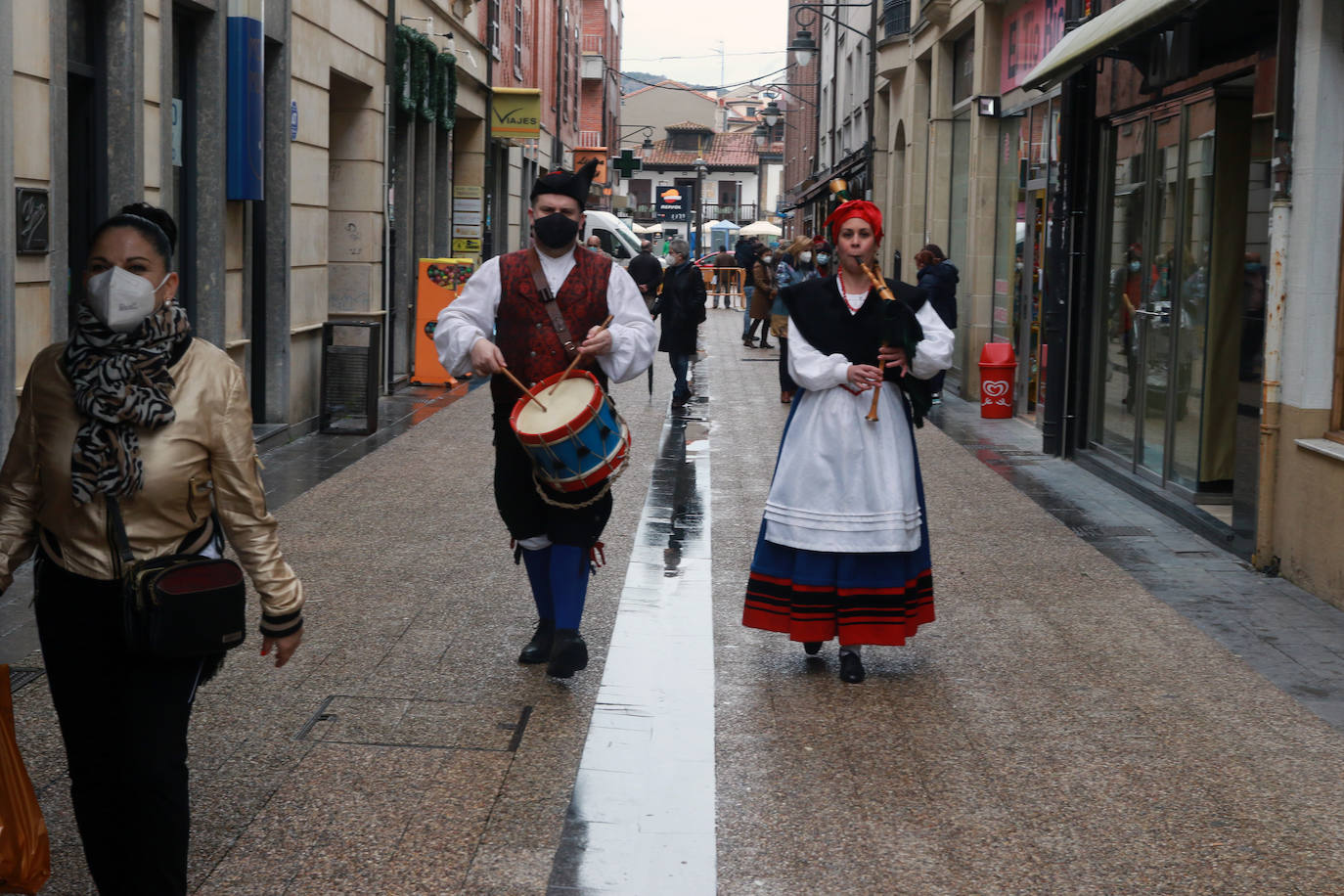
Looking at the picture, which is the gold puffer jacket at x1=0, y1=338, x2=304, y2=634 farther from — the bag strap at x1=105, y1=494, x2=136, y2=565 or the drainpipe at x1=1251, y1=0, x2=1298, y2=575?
the drainpipe at x1=1251, y1=0, x2=1298, y2=575

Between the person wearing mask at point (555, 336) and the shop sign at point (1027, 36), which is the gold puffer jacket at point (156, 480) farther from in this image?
the shop sign at point (1027, 36)

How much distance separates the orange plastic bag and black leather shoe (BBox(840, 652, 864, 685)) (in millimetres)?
3235

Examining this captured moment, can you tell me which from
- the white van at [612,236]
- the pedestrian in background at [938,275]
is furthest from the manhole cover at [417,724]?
the white van at [612,236]

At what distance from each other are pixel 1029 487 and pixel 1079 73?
3.46m

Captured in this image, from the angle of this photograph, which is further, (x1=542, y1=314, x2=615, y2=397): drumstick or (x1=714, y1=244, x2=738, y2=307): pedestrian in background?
(x1=714, y1=244, x2=738, y2=307): pedestrian in background

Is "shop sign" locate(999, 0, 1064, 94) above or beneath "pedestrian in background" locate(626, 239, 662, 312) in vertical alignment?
above

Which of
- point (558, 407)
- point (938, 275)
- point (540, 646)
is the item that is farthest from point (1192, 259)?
point (558, 407)

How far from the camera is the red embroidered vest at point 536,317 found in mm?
5777

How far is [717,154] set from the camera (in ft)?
363

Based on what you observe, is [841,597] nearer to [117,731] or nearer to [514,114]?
[117,731]

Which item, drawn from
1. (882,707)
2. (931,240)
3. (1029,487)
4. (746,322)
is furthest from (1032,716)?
(746,322)

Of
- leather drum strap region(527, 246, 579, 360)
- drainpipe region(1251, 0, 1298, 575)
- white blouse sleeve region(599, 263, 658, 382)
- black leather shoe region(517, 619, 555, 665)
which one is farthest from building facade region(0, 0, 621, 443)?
drainpipe region(1251, 0, 1298, 575)

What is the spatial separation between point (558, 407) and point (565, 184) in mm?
852

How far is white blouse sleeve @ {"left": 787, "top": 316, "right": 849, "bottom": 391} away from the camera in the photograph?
19.6ft
